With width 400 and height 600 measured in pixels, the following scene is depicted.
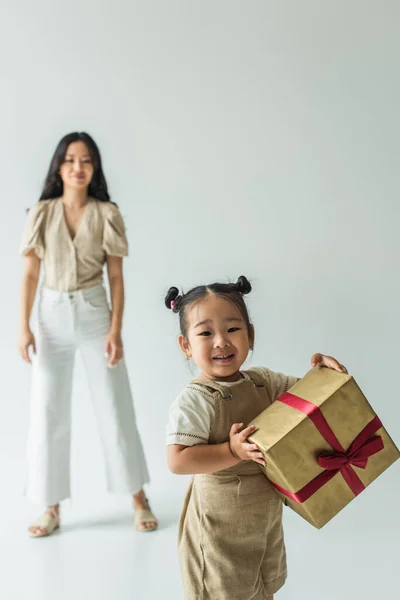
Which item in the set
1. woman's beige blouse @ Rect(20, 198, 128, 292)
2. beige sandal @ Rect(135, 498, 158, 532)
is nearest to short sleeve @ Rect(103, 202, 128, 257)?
woman's beige blouse @ Rect(20, 198, 128, 292)

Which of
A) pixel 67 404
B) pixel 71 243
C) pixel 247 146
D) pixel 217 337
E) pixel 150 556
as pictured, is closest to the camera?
pixel 217 337

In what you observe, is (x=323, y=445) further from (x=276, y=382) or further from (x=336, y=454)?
(x=276, y=382)

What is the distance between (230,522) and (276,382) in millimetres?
312

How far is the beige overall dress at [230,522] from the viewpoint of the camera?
1.71 meters

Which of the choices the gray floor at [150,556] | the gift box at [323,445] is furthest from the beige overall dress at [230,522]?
the gray floor at [150,556]

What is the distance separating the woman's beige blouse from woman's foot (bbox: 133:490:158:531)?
759 millimetres

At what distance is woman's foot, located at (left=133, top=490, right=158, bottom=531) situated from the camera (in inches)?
110

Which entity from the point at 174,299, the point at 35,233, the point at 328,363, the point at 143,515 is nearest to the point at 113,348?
the point at 35,233

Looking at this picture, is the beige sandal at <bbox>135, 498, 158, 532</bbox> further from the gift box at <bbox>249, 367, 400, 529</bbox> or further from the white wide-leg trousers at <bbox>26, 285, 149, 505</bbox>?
the gift box at <bbox>249, 367, 400, 529</bbox>

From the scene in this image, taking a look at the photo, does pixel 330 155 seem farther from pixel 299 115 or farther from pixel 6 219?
pixel 6 219

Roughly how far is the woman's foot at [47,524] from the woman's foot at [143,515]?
27 centimetres

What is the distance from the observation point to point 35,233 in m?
2.74

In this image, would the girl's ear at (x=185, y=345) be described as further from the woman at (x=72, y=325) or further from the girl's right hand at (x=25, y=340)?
the girl's right hand at (x=25, y=340)

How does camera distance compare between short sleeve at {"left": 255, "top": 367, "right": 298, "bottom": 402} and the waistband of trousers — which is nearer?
short sleeve at {"left": 255, "top": 367, "right": 298, "bottom": 402}
